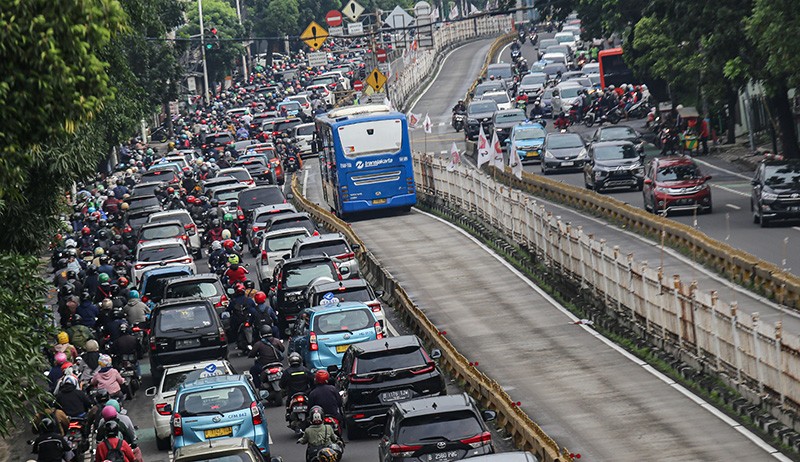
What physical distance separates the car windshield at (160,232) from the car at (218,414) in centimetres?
2057

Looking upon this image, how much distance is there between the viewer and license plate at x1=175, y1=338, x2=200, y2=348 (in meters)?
29.2

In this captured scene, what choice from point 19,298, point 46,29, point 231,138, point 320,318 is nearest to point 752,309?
point 320,318

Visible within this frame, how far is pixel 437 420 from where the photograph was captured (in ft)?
62.3

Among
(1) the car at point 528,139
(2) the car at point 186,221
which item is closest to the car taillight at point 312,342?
(2) the car at point 186,221

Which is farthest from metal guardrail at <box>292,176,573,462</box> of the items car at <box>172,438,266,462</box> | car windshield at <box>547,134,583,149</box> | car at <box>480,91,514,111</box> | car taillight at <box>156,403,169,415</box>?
car at <box>480,91,514,111</box>

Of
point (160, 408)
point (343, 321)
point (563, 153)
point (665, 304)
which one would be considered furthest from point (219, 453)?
point (563, 153)

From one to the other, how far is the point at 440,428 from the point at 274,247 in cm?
2033

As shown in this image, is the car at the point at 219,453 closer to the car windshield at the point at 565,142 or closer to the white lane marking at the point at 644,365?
the white lane marking at the point at 644,365

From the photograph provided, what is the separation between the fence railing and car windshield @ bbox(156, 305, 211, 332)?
8014mm

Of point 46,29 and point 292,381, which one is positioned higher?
point 46,29

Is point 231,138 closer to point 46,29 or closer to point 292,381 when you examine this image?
point 292,381

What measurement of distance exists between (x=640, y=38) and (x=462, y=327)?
3567 centimetres

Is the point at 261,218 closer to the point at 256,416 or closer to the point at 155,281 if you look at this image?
the point at 155,281

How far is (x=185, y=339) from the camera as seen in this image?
2919cm
